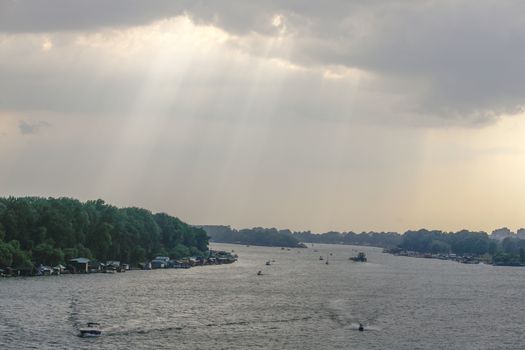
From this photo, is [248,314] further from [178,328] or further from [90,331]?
[90,331]

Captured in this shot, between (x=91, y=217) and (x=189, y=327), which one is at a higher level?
(x=91, y=217)

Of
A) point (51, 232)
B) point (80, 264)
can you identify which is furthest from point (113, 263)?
point (51, 232)

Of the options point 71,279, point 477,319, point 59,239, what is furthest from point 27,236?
point 477,319

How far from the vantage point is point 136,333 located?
272 ft

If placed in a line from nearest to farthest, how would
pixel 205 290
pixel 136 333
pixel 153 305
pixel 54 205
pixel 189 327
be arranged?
pixel 136 333 → pixel 189 327 → pixel 153 305 → pixel 205 290 → pixel 54 205

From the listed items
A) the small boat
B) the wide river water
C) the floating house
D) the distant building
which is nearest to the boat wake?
the wide river water

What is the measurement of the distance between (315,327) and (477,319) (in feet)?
102

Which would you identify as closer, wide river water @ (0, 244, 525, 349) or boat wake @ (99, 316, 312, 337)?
wide river water @ (0, 244, 525, 349)

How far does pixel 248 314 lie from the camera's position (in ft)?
342

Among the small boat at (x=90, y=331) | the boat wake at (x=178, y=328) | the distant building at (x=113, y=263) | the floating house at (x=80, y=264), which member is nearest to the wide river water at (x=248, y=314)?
the boat wake at (x=178, y=328)

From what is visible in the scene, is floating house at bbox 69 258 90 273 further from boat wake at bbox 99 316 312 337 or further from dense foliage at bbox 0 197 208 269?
boat wake at bbox 99 316 312 337

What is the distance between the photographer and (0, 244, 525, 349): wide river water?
267 ft

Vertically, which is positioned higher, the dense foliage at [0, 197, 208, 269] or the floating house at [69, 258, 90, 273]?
the dense foliage at [0, 197, 208, 269]

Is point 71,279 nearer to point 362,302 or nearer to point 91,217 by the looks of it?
point 91,217
